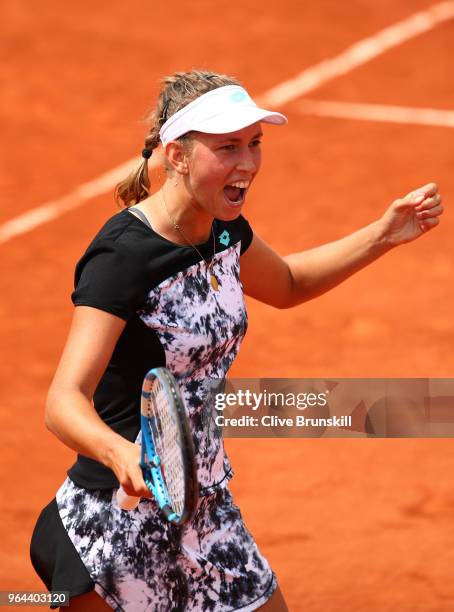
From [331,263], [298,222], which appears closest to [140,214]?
[331,263]

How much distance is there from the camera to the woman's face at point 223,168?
158 inches

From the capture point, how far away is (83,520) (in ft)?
13.6

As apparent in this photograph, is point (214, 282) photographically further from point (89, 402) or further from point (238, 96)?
point (89, 402)

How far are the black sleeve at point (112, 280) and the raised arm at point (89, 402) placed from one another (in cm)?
3

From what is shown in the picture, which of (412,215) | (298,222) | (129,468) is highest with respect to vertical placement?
(298,222)

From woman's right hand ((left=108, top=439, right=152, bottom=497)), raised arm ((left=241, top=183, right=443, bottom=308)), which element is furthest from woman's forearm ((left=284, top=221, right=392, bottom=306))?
woman's right hand ((left=108, top=439, right=152, bottom=497))

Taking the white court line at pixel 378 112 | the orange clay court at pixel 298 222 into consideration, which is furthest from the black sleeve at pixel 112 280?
the white court line at pixel 378 112

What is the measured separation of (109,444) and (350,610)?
2998 millimetres

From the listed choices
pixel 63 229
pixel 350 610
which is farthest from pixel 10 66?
pixel 350 610

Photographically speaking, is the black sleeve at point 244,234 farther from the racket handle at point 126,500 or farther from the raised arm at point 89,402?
the racket handle at point 126,500

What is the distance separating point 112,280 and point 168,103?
65cm

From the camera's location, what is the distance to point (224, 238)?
4348 millimetres

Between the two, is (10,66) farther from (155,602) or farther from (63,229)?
(155,602)

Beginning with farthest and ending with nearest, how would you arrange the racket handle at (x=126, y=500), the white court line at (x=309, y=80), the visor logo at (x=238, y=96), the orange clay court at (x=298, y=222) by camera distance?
the white court line at (x=309, y=80) < the orange clay court at (x=298, y=222) < the visor logo at (x=238, y=96) < the racket handle at (x=126, y=500)
